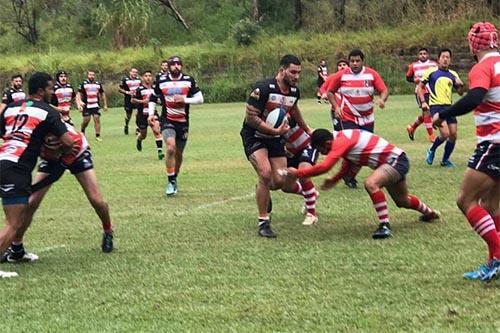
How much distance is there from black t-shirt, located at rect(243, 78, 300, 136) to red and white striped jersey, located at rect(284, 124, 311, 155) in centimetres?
77

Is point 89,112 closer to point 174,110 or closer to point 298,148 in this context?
point 174,110

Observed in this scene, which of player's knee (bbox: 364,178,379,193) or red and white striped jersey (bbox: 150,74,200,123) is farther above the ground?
player's knee (bbox: 364,178,379,193)

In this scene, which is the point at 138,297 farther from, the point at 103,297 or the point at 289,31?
the point at 289,31

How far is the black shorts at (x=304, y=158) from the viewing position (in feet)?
33.0

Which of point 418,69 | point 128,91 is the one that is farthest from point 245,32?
point 418,69

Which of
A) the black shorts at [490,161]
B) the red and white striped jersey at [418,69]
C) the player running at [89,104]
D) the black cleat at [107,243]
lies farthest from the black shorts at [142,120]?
the black shorts at [490,161]

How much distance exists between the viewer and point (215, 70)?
44.6 meters

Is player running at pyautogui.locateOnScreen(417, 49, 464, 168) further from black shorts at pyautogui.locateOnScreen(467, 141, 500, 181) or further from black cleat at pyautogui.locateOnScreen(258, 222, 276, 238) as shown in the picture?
black shorts at pyautogui.locateOnScreen(467, 141, 500, 181)

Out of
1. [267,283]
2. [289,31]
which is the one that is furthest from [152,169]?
[289,31]

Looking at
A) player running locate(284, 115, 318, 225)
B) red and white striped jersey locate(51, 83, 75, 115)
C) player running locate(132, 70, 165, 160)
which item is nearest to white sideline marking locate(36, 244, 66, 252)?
player running locate(284, 115, 318, 225)

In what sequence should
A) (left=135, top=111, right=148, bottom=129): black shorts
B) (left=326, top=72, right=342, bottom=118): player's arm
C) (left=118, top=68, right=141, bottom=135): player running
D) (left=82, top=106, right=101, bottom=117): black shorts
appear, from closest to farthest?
(left=326, top=72, right=342, bottom=118): player's arm < (left=135, top=111, right=148, bottom=129): black shorts < (left=82, top=106, right=101, bottom=117): black shorts < (left=118, top=68, right=141, bottom=135): player running

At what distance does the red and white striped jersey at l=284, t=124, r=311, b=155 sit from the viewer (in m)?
10.0

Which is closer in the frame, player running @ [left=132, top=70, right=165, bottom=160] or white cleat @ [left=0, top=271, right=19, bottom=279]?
white cleat @ [left=0, top=271, right=19, bottom=279]

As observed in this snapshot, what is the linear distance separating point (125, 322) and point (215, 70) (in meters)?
39.2
